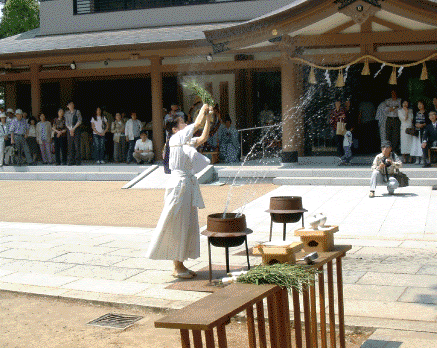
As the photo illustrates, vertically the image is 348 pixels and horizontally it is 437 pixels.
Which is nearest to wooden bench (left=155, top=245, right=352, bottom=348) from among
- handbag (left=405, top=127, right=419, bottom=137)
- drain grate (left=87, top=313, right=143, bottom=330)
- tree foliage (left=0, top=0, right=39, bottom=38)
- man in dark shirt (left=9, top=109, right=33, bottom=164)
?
drain grate (left=87, top=313, right=143, bottom=330)

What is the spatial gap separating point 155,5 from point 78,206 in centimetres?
1037

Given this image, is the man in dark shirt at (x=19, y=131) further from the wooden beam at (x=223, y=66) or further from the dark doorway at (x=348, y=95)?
the dark doorway at (x=348, y=95)

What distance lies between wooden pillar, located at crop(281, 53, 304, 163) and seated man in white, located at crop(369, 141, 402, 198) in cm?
379

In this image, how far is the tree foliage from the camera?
32125 millimetres

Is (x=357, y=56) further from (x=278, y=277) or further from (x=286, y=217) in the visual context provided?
(x=278, y=277)

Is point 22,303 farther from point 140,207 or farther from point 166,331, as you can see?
point 140,207

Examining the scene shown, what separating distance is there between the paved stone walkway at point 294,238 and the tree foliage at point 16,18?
934 inches

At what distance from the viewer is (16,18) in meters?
32.3

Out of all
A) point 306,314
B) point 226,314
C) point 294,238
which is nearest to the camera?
point 226,314

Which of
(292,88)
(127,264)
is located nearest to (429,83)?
(292,88)

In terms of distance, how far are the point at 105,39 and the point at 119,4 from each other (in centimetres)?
295

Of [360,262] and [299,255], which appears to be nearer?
[299,255]

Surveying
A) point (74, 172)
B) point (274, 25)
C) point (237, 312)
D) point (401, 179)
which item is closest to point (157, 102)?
point (74, 172)

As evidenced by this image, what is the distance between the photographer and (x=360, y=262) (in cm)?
741
